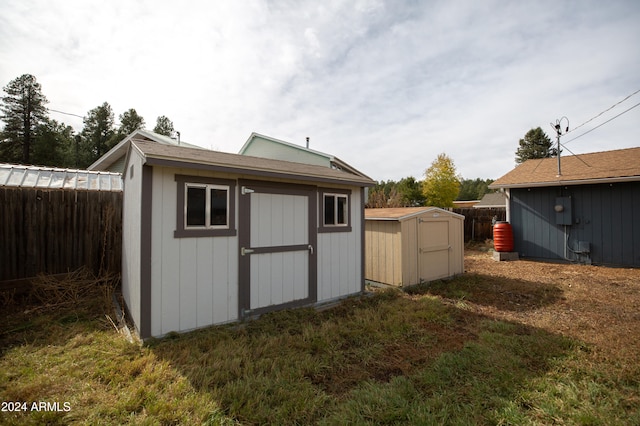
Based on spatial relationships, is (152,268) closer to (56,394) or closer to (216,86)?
(56,394)

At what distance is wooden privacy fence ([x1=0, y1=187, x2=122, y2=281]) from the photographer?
5398 millimetres

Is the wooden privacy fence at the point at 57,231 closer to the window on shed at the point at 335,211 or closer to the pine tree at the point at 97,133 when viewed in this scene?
the window on shed at the point at 335,211

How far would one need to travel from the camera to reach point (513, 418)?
2197 millimetres

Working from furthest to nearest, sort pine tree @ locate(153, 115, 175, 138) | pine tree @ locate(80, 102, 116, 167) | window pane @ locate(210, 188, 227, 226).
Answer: pine tree @ locate(153, 115, 175, 138) < pine tree @ locate(80, 102, 116, 167) < window pane @ locate(210, 188, 227, 226)

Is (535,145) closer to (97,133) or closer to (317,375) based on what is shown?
(317,375)

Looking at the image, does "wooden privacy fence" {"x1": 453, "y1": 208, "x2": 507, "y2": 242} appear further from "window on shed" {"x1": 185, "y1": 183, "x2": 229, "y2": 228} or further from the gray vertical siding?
"window on shed" {"x1": 185, "y1": 183, "x2": 229, "y2": 228}

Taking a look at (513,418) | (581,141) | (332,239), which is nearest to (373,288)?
(332,239)

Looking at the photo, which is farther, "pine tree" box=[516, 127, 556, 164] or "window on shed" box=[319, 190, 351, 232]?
"pine tree" box=[516, 127, 556, 164]

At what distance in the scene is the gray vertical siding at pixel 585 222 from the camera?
834 cm

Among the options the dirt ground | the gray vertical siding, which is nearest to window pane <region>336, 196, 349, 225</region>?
the dirt ground

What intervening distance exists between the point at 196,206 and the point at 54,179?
5187 mm

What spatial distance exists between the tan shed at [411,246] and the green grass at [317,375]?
90.0 inches

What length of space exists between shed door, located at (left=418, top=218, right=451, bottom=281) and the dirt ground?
1.04 metres

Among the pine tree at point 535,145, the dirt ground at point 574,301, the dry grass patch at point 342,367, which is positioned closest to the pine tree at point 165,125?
the dry grass patch at point 342,367
